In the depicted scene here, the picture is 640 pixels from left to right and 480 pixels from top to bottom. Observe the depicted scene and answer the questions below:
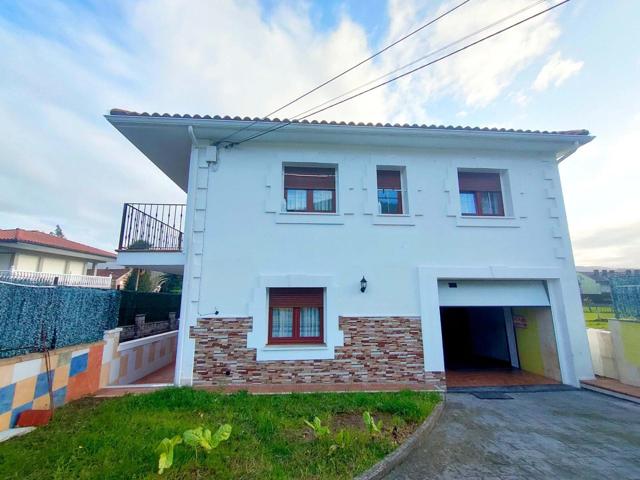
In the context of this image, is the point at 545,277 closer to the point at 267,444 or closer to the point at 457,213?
the point at 457,213

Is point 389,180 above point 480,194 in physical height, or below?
above

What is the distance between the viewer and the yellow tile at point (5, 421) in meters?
3.80

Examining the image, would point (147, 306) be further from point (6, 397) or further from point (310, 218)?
point (310, 218)

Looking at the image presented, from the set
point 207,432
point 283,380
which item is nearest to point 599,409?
point 283,380

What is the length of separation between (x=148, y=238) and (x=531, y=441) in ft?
30.2

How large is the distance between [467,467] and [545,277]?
228 inches

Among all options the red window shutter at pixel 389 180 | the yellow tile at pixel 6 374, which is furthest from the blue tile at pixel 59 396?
the red window shutter at pixel 389 180

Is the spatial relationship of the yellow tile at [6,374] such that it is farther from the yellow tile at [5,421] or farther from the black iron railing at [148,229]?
the black iron railing at [148,229]

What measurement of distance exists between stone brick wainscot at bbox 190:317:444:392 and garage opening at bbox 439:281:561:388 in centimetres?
129

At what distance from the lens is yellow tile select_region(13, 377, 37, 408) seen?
4000 millimetres

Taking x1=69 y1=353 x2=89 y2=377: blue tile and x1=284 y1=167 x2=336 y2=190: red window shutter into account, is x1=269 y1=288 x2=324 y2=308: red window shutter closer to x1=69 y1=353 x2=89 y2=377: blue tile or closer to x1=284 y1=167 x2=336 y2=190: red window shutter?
x1=284 y1=167 x2=336 y2=190: red window shutter

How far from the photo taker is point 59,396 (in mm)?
4746

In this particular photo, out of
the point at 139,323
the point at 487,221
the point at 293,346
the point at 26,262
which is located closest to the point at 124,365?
the point at 139,323

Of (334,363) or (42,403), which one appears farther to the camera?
(334,363)
